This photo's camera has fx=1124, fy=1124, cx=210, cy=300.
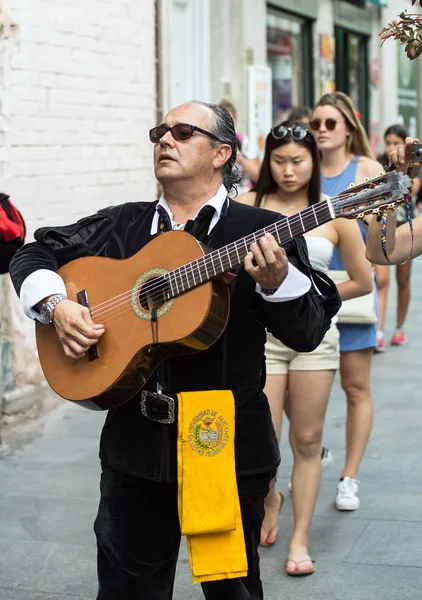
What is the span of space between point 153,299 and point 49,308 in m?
0.33

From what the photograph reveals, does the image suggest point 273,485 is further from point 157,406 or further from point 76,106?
point 76,106

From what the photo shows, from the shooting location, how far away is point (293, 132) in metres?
4.71

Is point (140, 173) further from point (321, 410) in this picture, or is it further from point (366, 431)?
point (321, 410)

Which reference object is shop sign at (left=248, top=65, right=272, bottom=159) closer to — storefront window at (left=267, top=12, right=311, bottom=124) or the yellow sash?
storefront window at (left=267, top=12, right=311, bottom=124)

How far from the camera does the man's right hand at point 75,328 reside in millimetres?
3244

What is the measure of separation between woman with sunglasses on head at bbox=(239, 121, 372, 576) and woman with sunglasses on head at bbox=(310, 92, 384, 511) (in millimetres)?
202

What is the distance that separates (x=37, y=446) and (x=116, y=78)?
2.90 meters

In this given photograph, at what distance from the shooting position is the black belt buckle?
3.22m

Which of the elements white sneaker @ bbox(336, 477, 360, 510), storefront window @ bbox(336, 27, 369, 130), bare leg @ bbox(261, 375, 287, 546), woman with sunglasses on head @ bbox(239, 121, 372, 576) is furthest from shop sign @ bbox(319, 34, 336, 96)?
bare leg @ bbox(261, 375, 287, 546)

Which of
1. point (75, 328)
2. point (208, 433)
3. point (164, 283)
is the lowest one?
point (208, 433)

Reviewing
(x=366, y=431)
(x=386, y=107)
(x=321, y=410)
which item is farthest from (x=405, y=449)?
(x=386, y=107)

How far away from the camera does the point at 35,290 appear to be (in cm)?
333

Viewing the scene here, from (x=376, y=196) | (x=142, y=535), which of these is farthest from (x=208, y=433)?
(x=376, y=196)

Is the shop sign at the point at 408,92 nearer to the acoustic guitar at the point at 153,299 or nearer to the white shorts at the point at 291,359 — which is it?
the white shorts at the point at 291,359
